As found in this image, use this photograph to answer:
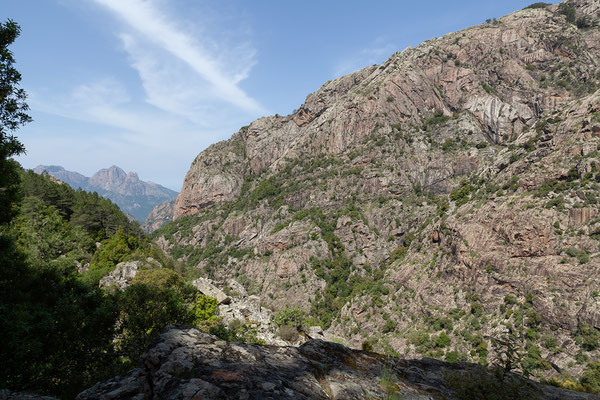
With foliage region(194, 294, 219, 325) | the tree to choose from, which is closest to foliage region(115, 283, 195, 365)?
the tree

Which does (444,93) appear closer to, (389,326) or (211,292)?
(389,326)

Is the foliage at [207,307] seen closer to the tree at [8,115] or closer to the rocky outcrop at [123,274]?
the rocky outcrop at [123,274]

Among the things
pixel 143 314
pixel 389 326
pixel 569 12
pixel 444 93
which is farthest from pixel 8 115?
pixel 569 12

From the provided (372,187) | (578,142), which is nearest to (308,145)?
(372,187)

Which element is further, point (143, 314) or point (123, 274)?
point (123, 274)

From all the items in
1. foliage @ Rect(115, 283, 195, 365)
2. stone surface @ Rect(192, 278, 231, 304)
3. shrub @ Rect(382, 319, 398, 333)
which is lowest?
shrub @ Rect(382, 319, 398, 333)

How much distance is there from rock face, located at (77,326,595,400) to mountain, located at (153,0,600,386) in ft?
158

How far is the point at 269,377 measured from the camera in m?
5.21

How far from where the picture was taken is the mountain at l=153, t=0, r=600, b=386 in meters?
51.9

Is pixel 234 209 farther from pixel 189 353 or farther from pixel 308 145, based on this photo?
pixel 189 353

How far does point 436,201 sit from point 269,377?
110 meters

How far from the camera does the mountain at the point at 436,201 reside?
170ft

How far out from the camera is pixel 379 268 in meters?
96.9

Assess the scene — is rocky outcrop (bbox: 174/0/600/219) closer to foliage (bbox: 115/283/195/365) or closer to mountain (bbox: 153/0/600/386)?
mountain (bbox: 153/0/600/386)
